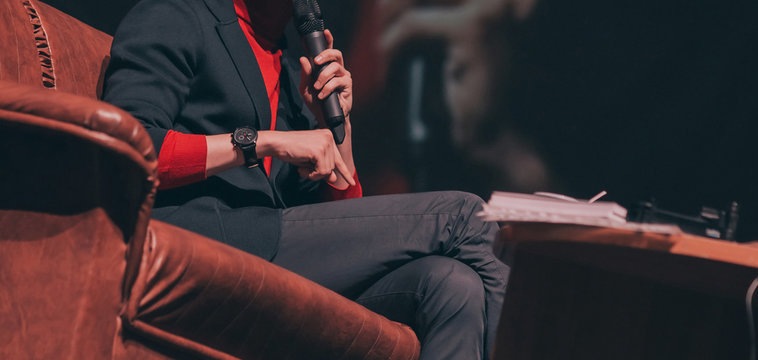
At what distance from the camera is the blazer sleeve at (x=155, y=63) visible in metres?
0.92

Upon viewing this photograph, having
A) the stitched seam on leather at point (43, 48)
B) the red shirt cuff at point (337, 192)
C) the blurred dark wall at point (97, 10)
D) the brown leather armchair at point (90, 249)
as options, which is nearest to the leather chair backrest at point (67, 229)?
the brown leather armchair at point (90, 249)

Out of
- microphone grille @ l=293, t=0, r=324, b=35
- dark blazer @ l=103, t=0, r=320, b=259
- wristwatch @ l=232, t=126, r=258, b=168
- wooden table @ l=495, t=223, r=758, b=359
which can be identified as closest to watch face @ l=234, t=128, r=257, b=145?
wristwatch @ l=232, t=126, r=258, b=168

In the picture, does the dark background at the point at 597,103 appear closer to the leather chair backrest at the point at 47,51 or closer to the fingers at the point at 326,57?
the leather chair backrest at the point at 47,51

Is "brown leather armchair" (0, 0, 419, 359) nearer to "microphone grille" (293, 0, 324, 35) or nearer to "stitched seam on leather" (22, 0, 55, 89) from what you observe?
"stitched seam on leather" (22, 0, 55, 89)

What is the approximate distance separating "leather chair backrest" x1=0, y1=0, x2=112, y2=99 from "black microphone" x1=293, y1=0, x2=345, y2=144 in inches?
15.7

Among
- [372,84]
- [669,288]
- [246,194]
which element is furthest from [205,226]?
[372,84]

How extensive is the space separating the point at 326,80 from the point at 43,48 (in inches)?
19.7

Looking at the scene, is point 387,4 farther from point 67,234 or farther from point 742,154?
point 67,234

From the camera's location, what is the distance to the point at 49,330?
57 cm

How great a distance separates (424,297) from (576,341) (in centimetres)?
25

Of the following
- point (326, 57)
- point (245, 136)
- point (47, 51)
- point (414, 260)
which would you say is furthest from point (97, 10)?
point (414, 260)

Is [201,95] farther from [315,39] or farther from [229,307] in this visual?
[229,307]

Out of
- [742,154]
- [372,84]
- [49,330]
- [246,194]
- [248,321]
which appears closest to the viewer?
[49,330]

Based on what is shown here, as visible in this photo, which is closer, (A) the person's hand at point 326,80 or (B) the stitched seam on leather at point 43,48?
(B) the stitched seam on leather at point 43,48
